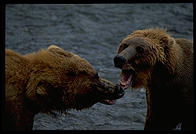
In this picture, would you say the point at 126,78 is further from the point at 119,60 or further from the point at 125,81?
the point at 119,60

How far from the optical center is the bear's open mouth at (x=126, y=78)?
7076mm

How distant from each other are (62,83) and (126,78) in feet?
3.95

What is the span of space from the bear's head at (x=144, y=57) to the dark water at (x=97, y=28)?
2.40m

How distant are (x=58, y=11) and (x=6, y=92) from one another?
970 cm

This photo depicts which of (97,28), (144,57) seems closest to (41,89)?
(144,57)

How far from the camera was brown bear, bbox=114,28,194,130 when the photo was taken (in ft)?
23.0

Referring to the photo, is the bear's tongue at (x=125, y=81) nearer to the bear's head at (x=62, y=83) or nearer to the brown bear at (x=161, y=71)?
the brown bear at (x=161, y=71)

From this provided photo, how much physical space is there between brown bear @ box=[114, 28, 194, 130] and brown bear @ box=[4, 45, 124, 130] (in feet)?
1.95

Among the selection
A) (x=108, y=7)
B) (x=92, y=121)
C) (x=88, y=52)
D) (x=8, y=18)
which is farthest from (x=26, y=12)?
(x=92, y=121)

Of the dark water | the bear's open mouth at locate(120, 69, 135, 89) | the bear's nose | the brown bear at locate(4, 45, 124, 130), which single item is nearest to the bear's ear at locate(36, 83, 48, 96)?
the brown bear at locate(4, 45, 124, 130)

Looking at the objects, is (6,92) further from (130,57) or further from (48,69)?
(130,57)

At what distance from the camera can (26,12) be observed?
1557cm

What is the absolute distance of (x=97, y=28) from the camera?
14445 millimetres

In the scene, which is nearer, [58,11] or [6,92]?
[6,92]
